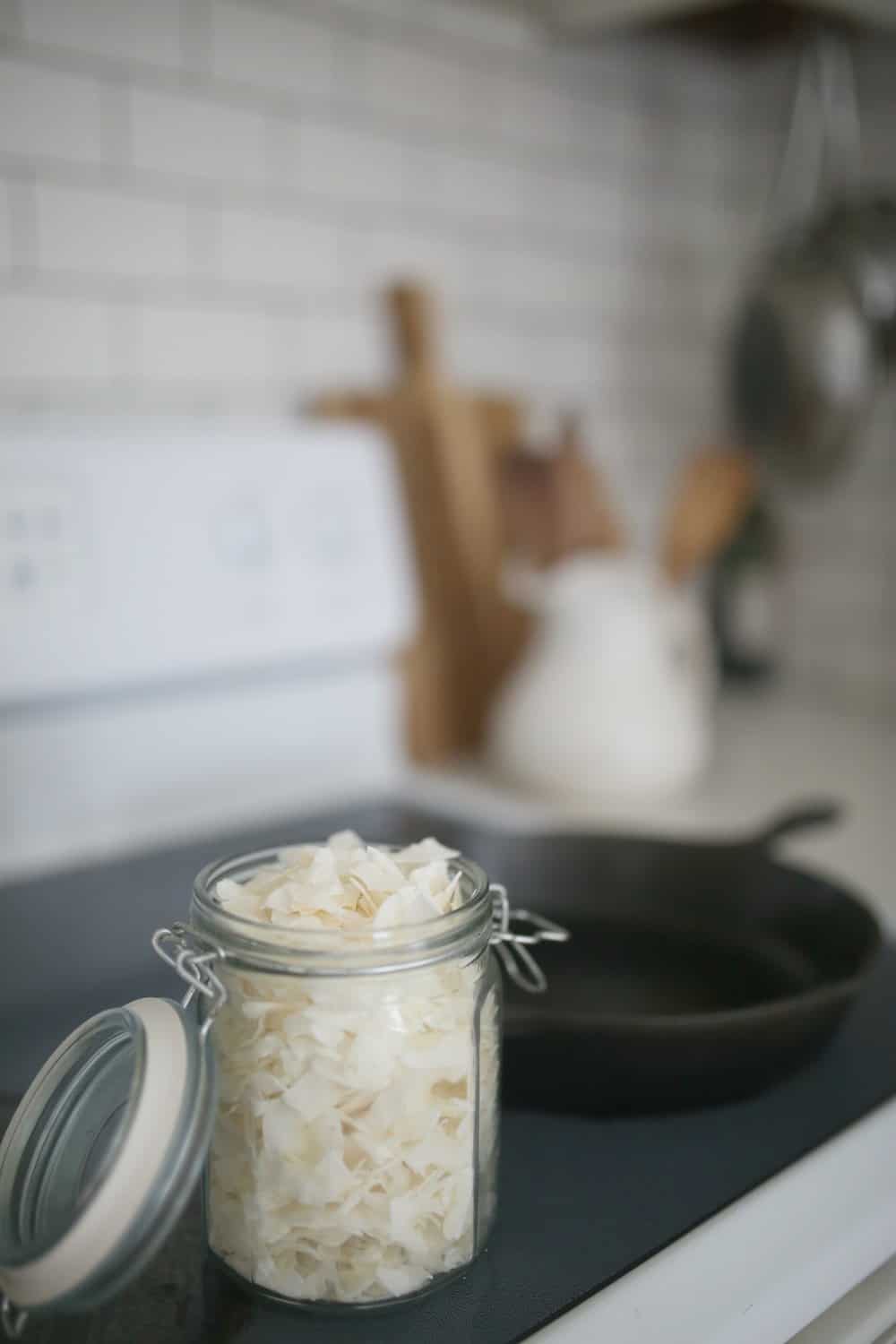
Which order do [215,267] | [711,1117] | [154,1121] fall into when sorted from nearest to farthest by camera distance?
1. [154,1121]
2. [711,1117]
3. [215,267]

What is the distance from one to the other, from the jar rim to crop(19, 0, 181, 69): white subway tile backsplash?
2.61ft

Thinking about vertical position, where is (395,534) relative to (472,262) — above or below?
below

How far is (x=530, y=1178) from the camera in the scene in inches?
20.9

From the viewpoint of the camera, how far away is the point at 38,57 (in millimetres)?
975

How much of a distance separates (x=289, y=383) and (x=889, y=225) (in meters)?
0.61

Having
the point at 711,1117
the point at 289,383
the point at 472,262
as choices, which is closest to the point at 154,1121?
the point at 711,1117

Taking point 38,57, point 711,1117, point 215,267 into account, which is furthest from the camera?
point 215,267

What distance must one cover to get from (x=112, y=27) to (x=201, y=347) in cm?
25

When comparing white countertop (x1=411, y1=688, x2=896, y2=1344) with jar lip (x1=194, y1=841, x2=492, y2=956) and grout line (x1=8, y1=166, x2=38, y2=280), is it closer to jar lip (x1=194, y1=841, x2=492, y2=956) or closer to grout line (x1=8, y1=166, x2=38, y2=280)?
jar lip (x1=194, y1=841, x2=492, y2=956)

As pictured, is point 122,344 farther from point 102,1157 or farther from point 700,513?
point 102,1157

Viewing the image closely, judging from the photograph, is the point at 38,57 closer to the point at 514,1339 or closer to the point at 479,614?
the point at 479,614

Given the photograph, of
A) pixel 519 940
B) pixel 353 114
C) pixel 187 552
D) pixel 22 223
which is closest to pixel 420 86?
pixel 353 114

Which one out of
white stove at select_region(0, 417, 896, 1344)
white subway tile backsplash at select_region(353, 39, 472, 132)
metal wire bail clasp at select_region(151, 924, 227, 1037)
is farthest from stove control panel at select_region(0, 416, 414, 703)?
metal wire bail clasp at select_region(151, 924, 227, 1037)

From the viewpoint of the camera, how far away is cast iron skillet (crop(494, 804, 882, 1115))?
0.54 metres
